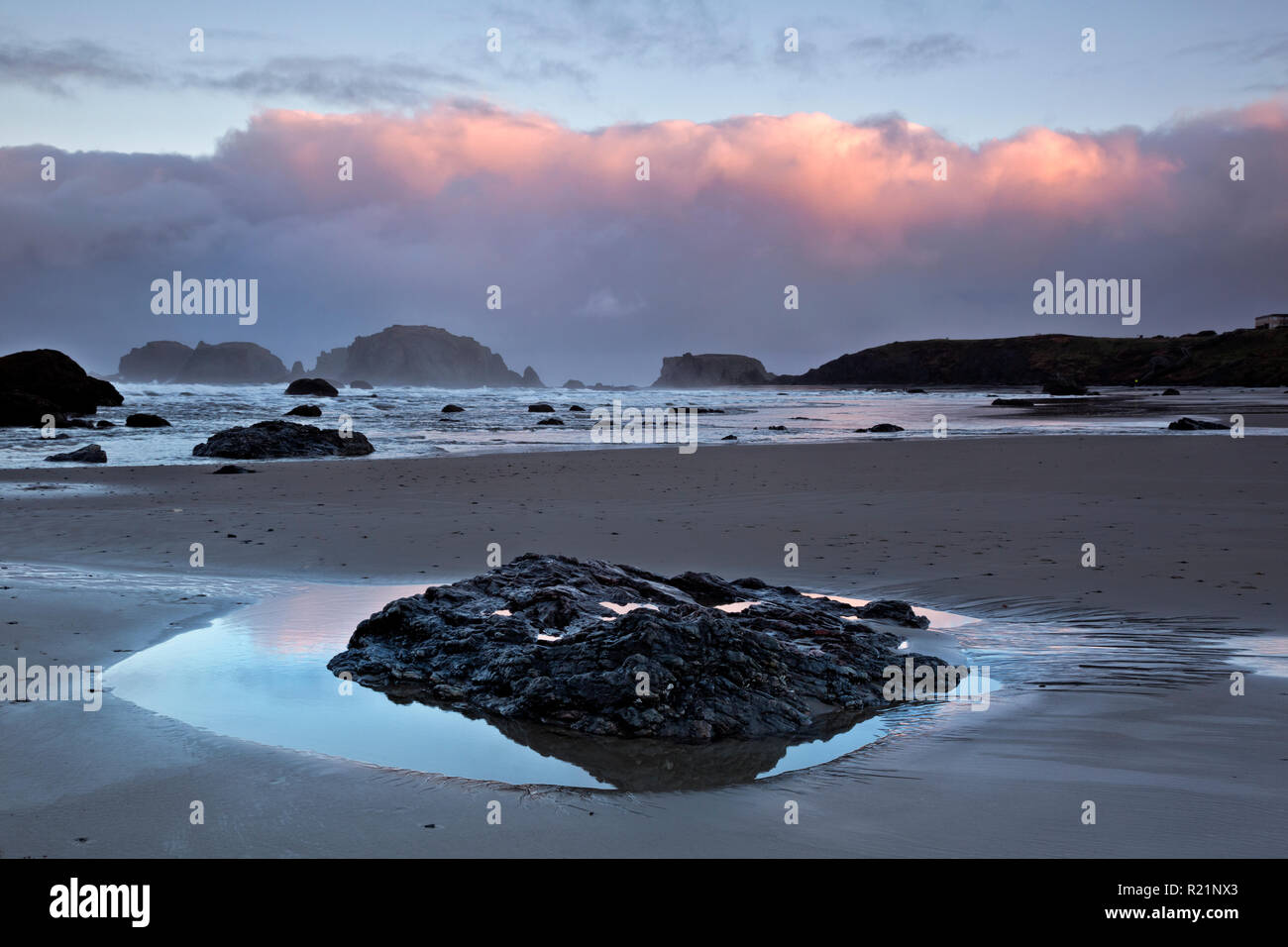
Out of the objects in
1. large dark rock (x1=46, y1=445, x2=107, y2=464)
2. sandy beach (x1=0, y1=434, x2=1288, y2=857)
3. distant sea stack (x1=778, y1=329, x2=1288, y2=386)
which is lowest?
sandy beach (x1=0, y1=434, x2=1288, y2=857)

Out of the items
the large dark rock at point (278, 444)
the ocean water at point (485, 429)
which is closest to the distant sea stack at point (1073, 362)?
the ocean water at point (485, 429)

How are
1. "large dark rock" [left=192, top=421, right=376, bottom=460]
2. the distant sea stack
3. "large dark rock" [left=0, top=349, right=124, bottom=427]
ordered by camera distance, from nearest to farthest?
"large dark rock" [left=192, top=421, right=376, bottom=460] → "large dark rock" [left=0, top=349, right=124, bottom=427] → the distant sea stack

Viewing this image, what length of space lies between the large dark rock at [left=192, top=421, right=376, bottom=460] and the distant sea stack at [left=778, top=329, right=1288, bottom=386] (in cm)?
6004

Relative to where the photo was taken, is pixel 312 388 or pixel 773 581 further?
pixel 312 388

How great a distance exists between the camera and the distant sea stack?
89.8 meters

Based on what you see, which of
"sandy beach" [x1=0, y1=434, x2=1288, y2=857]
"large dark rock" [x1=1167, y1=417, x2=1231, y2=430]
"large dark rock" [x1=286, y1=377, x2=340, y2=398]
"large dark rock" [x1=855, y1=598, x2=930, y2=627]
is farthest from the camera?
"large dark rock" [x1=286, y1=377, x2=340, y2=398]

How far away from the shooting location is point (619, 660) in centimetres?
505

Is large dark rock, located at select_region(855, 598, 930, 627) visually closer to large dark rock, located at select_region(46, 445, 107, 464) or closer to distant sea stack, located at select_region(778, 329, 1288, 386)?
large dark rock, located at select_region(46, 445, 107, 464)

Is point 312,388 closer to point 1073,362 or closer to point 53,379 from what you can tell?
point 53,379

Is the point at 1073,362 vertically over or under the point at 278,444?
over

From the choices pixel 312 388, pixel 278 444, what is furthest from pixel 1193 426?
pixel 312 388

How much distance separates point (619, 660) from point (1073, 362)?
137 metres

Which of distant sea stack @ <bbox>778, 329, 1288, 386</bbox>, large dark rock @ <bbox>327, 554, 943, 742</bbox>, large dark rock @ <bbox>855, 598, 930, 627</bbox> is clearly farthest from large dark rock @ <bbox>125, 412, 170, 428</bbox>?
distant sea stack @ <bbox>778, 329, 1288, 386</bbox>
